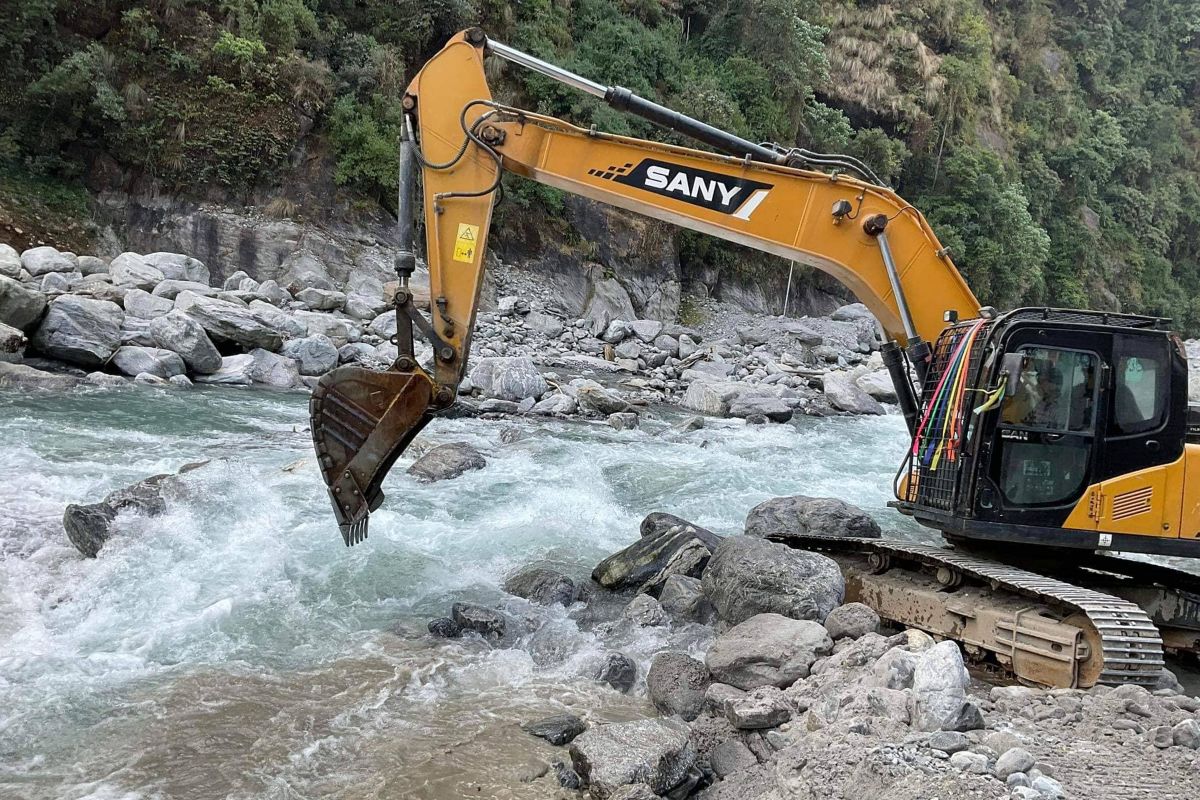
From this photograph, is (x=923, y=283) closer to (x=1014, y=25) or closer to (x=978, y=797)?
(x=978, y=797)

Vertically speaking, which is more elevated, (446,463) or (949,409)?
(949,409)

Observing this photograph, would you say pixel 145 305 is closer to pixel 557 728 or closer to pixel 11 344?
pixel 11 344

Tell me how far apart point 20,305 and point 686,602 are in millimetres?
10165

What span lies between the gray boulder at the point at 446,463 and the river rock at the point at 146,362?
4973 mm

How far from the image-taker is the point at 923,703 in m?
3.31

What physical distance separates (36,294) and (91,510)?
6.89 meters

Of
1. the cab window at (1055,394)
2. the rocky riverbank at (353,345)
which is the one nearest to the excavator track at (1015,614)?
the cab window at (1055,394)

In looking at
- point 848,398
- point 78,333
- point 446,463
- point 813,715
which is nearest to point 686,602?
point 813,715

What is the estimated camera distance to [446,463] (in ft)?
28.3

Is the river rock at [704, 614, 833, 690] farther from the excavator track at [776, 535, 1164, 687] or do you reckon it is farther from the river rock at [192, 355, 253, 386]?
the river rock at [192, 355, 253, 386]

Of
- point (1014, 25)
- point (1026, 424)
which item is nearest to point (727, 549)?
point (1026, 424)

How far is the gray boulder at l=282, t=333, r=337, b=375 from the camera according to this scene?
13031 millimetres

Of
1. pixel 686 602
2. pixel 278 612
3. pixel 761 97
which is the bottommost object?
pixel 278 612

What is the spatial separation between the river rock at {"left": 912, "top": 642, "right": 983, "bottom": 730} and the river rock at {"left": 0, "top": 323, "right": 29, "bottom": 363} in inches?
459
